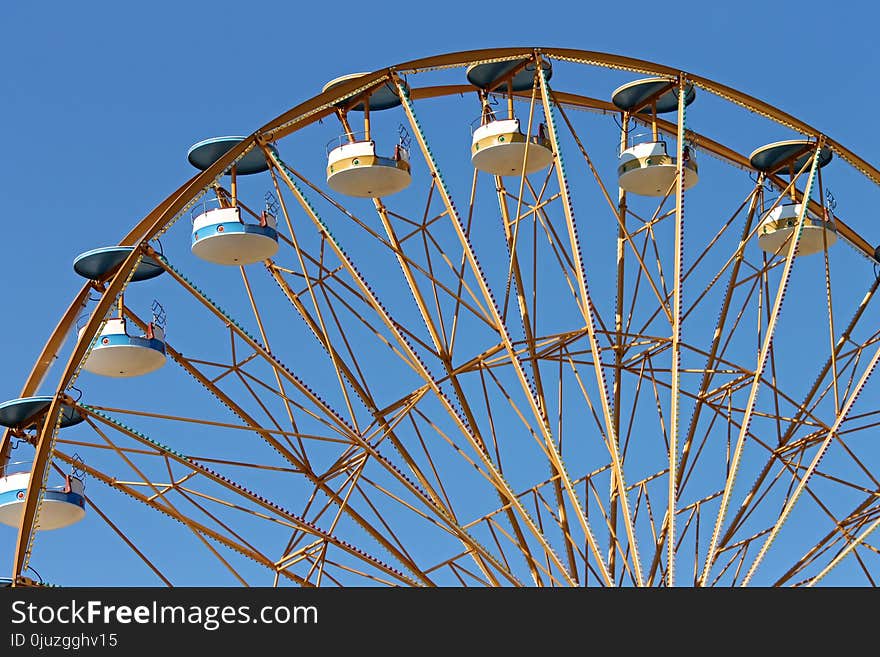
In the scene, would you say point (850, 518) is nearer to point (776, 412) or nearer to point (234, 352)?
point (776, 412)

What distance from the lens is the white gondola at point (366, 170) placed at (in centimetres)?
4566

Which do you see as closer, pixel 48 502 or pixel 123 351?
pixel 48 502

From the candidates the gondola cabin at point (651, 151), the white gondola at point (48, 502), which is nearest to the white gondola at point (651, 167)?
the gondola cabin at point (651, 151)

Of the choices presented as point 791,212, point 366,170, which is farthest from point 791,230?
point 366,170

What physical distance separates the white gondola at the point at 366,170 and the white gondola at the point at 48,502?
9.20 meters

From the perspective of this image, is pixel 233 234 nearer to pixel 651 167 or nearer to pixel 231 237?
pixel 231 237

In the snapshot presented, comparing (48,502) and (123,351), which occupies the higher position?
(123,351)

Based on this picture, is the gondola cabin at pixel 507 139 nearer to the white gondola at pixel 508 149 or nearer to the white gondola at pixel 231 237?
the white gondola at pixel 508 149

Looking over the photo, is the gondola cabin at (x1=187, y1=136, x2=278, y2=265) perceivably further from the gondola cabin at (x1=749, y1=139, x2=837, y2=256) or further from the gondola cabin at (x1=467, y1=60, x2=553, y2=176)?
the gondola cabin at (x1=749, y1=139, x2=837, y2=256)

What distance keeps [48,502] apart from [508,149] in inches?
521

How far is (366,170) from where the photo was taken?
4566 centimetres
